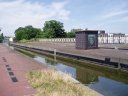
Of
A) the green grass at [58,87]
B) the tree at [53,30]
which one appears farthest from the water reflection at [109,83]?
the tree at [53,30]

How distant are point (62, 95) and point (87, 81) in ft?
32.5

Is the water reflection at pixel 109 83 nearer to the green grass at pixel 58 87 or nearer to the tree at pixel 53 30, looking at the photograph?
the green grass at pixel 58 87

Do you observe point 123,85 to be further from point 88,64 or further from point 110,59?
point 88,64

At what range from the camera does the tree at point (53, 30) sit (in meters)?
157

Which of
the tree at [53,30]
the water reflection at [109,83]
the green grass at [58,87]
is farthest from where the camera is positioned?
the tree at [53,30]

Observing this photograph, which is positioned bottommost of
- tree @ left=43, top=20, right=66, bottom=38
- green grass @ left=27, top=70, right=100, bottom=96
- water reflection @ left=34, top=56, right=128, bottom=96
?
water reflection @ left=34, top=56, right=128, bottom=96

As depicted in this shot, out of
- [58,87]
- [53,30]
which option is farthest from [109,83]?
[53,30]

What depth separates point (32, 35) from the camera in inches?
7657

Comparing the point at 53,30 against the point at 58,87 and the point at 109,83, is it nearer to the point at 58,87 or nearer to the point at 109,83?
the point at 109,83

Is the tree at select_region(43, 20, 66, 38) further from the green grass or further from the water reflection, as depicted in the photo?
the green grass

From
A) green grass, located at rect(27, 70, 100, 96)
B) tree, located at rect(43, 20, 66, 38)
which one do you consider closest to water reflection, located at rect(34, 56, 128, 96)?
green grass, located at rect(27, 70, 100, 96)

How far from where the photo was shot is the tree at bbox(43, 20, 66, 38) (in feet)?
516

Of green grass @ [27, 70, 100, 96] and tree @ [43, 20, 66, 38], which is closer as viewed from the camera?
green grass @ [27, 70, 100, 96]

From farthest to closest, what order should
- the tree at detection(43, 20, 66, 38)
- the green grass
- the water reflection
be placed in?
1. the tree at detection(43, 20, 66, 38)
2. the water reflection
3. the green grass
